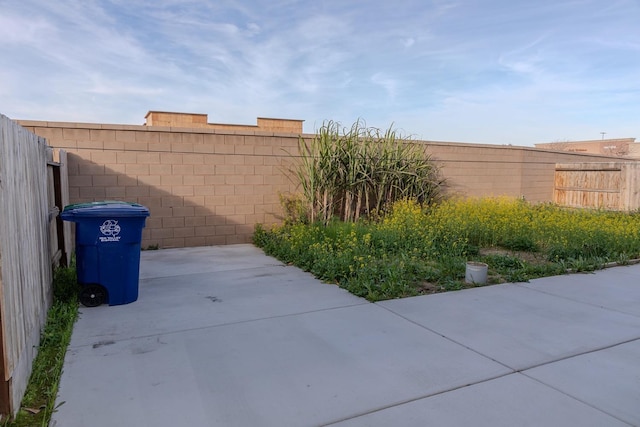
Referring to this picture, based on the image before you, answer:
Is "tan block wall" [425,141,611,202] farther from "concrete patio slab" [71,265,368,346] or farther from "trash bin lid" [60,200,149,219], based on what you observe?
"trash bin lid" [60,200,149,219]

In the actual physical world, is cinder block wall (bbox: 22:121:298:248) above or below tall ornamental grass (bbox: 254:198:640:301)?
above

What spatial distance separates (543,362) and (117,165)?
7803mm

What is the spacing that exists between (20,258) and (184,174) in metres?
5.93

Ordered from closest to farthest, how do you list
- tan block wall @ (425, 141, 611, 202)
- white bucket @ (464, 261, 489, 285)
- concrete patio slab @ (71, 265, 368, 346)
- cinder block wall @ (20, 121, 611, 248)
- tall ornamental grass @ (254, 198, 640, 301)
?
concrete patio slab @ (71, 265, 368, 346)
white bucket @ (464, 261, 489, 285)
tall ornamental grass @ (254, 198, 640, 301)
cinder block wall @ (20, 121, 611, 248)
tan block wall @ (425, 141, 611, 202)

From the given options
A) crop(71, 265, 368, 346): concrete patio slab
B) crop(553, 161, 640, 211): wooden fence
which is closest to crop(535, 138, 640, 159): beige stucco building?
crop(553, 161, 640, 211): wooden fence

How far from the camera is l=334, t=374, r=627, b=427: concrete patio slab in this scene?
2.77m

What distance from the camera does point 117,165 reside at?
8555 millimetres

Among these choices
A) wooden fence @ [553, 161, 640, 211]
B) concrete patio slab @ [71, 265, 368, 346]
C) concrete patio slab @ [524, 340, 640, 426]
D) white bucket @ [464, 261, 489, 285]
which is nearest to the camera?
concrete patio slab @ [524, 340, 640, 426]

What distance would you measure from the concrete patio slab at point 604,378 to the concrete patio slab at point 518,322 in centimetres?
12

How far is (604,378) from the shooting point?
3396mm

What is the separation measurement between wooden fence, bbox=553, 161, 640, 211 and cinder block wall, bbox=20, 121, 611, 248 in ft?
34.6

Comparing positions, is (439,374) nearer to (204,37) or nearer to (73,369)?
(73,369)

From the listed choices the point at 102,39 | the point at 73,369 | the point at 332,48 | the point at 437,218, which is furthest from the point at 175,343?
the point at 332,48

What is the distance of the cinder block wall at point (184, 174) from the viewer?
8.32 m
